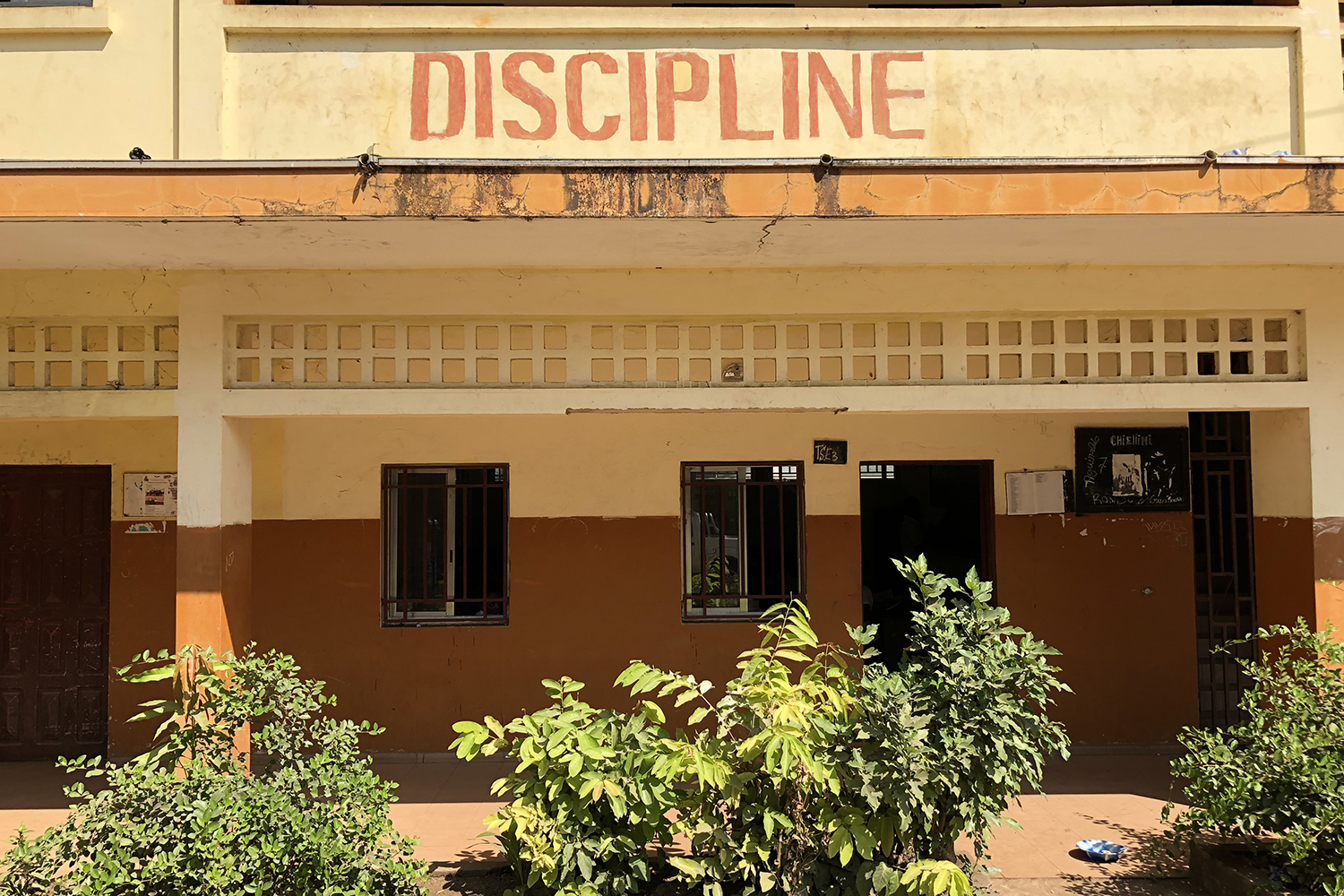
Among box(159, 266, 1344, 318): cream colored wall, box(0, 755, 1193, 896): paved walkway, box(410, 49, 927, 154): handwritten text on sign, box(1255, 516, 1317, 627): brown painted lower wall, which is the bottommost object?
box(0, 755, 1193, 896): paved walkway

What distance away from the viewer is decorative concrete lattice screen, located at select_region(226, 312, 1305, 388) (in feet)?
17.4

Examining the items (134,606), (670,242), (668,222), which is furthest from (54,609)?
(668,222)

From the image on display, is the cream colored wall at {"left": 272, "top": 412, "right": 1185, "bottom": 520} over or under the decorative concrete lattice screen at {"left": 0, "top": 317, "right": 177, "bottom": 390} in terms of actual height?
under

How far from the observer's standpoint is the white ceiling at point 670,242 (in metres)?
4.50

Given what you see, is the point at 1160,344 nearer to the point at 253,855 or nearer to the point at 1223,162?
the point at 1223,162

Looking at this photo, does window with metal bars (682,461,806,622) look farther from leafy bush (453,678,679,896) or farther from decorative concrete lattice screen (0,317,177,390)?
decorative concrete lattice screen (0,317,177,390)

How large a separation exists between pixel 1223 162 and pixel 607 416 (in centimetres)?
411

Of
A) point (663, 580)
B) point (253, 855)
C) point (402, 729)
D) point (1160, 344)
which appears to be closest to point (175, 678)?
point (253, 855)

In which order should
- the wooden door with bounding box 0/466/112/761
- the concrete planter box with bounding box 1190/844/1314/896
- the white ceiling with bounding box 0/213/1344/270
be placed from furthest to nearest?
the wooden door with bounding box 0/466/112/761, the white ceiling with bounding box 0/213/1344/270, the concrete planter box with bounding box 1190/844/1314/896

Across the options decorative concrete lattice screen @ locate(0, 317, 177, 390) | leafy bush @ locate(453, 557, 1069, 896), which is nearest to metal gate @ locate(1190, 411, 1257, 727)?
leafy bush @ locate(453, 557, 1069, 896)

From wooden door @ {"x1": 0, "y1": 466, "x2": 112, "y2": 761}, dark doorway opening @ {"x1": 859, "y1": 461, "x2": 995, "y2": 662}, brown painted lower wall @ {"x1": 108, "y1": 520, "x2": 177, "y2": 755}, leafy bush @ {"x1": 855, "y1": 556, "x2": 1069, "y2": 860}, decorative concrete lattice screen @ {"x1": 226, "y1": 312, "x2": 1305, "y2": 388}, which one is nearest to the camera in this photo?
leafy bush @ {"x1": 855, "y1": 556, "x2": 1069, "y2": 860}

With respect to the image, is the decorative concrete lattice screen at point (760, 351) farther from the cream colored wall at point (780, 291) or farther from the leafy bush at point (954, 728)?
the leafy bush at point (954, 728)

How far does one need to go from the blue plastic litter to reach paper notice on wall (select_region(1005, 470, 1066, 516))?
2.48 meters

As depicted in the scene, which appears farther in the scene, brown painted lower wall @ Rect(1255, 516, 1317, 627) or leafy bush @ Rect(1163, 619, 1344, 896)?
brown painted lower wall @ Rect(1255, 516, 1317, 627)
